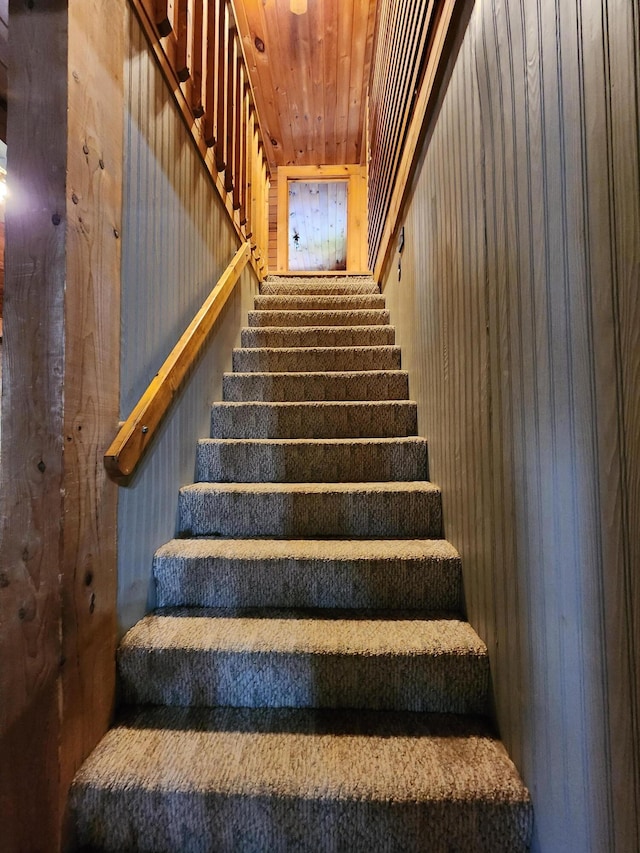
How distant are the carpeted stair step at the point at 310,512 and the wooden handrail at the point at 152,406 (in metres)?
0.39

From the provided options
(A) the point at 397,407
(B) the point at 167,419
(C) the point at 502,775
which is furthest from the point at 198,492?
(C) the point at 502,775

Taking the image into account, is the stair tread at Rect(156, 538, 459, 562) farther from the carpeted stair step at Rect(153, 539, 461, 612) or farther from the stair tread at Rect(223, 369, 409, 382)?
the stair tread at Rect(223, 369, 409, 382)

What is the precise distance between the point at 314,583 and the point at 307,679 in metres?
0.26

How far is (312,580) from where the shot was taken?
119 centimetres

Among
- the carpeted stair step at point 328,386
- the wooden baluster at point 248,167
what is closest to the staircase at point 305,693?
the carpeted stair step at point 328,386

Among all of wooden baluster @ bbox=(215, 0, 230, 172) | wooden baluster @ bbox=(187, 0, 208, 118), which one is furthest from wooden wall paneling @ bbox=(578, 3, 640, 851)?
wooden baluster @ bbox=(215, 0, 230, 172)

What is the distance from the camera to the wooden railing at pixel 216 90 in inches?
52.7

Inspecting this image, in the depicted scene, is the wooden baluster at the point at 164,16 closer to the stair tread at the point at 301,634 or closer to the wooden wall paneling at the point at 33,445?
the wooden wall paneling at the point at 33,445

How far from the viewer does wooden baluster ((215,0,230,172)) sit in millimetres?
2006

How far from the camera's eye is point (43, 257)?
2.76ft

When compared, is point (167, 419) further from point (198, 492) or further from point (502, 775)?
point (502, 775)

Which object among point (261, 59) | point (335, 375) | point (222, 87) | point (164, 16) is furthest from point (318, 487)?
point (261, 59)

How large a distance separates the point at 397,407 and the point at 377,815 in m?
1.39

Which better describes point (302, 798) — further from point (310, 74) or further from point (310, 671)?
point (310, 74)
